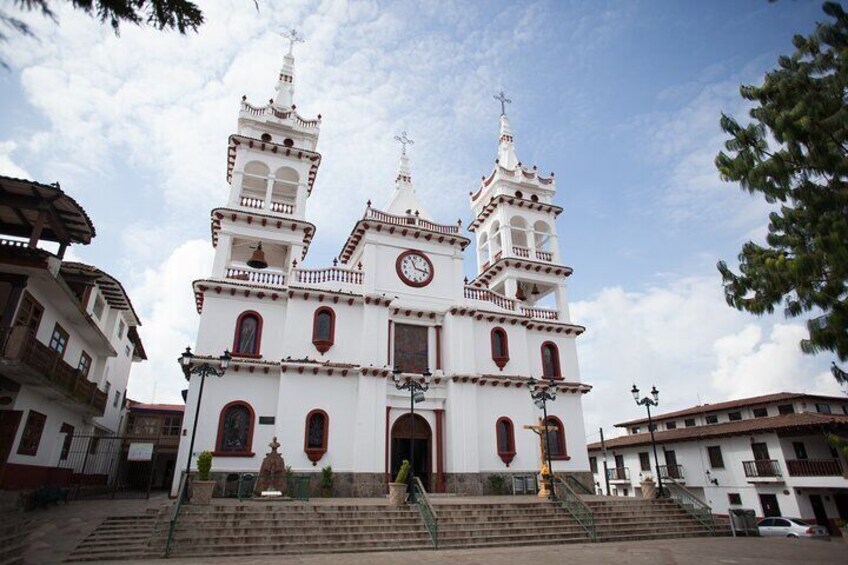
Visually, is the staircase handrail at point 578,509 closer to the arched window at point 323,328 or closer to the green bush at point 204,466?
the arched window at point 323,328

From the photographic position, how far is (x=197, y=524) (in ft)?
47.6

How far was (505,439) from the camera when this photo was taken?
26.3m

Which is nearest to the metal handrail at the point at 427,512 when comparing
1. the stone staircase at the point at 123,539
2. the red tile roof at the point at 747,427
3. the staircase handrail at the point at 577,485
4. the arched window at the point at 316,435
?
the arched window at the point at 316,435

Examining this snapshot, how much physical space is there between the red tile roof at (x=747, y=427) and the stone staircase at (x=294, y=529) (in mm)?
24176

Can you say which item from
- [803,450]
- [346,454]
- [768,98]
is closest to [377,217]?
[346,454]

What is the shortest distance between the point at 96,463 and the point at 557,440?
24953mm

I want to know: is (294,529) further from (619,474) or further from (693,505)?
(619,474)

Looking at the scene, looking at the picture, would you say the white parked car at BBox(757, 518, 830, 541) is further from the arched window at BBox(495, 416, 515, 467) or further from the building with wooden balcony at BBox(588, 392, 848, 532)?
the arched window at BBox(495, 416, 515, 467)

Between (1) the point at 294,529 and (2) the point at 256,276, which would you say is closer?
(1) the point at 294,529

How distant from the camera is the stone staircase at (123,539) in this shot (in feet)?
41.9

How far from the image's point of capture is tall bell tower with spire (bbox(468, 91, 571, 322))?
31.1m

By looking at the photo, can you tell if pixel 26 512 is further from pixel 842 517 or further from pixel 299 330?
pixel 842 517

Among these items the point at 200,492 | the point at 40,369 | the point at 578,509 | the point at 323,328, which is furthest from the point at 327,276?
the point at 578,509

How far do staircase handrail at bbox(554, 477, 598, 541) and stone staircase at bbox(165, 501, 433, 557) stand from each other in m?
5.94
